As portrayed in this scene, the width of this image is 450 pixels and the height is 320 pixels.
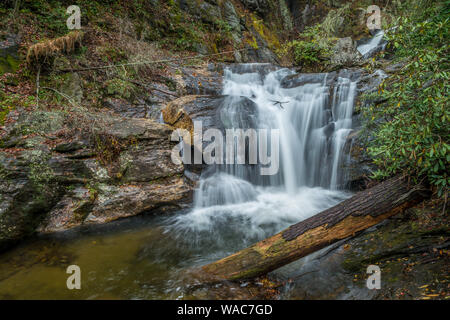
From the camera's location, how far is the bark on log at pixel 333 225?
119 inches

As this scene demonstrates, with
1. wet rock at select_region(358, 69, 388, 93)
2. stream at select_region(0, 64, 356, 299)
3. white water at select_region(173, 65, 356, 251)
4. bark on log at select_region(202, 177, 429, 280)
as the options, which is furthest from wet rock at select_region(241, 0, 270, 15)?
bark on log at select_region(202, 177, 429, 280)

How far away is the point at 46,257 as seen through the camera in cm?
381

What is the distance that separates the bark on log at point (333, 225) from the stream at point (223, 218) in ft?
1.44

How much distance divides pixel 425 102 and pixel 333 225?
5.81 ft

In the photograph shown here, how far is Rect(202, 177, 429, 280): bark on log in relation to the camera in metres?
3.01

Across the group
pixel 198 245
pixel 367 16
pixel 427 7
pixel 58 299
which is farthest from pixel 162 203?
pixel 367 16

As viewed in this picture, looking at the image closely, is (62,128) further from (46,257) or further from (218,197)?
(218,197)

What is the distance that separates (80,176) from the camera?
5020 millimetres

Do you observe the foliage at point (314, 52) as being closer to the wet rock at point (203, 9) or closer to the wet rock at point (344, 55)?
the wet rock at point (344, 55)

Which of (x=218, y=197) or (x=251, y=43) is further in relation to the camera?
(x=251, y=43)

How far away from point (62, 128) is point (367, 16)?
19.3m
